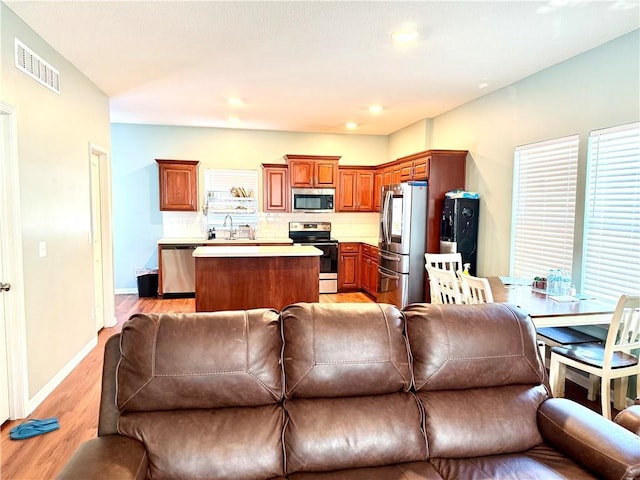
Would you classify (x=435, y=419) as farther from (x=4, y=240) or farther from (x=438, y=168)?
(x=438, y=168)

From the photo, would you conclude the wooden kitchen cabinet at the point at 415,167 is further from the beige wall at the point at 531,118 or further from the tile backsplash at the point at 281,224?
the tile backsplash at the point at 281,224

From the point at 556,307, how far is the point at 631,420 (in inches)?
49.3

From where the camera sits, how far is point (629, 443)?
57.1 inches

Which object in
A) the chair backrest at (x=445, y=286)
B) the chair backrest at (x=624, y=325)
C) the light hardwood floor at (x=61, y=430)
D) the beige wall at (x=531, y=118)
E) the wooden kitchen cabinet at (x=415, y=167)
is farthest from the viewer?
the wooden kitchen cabinet at (x=415, y=167)

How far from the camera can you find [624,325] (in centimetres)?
253

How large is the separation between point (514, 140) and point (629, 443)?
336 centimetres

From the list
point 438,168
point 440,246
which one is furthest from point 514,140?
point 440,246

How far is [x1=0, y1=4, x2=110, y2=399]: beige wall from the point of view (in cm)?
280

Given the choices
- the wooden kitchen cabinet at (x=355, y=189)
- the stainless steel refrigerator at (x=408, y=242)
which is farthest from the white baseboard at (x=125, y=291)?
the stainless steel refrigerator at (x=408, y=242)

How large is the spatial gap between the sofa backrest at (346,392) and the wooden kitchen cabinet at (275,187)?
16.9 ft

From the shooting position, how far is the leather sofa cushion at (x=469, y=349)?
1721 millimetres

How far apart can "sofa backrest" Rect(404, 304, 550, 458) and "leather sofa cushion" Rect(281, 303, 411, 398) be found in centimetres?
12

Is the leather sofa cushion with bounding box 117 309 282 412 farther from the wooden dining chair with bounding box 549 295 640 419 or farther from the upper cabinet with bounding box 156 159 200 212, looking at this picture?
the upper cabinet with bounding box 156 159 200 212

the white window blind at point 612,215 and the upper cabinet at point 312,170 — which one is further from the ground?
the upper cabinet at point 312,170
